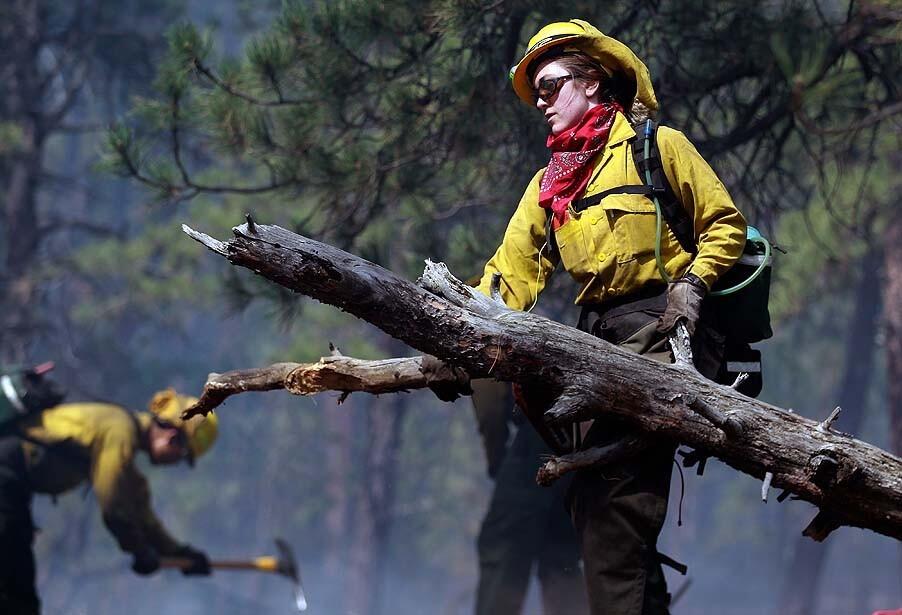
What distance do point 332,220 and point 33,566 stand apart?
7.85 ft

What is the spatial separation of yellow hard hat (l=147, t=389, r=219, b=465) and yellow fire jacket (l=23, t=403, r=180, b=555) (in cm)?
23

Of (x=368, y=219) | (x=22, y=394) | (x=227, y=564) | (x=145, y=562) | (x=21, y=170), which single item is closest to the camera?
(x=368, y=219)

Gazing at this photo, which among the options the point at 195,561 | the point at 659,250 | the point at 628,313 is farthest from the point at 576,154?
the point at 195,561

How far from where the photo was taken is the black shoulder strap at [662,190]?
3150 mm

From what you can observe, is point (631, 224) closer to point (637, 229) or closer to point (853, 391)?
point (637, 229)

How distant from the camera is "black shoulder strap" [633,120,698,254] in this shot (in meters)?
3.15

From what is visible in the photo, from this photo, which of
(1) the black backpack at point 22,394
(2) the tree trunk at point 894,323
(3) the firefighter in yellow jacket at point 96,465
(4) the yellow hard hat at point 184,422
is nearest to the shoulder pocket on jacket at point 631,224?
(3) the firefighter in yellow jacket at point 96,465

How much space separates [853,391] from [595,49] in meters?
14.6

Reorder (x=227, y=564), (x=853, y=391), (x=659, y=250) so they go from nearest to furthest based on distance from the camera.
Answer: (x=659, y=250) < (x=227, y=564) < (x=853, y=391)

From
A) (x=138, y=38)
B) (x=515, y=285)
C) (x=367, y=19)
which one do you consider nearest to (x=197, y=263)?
(x=138, y=38)

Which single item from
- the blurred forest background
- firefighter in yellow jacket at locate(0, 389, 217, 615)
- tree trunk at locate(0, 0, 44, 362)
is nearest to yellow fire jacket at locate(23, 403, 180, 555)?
firefighter in yellow jacket at locate(0, 389, 217, 615)

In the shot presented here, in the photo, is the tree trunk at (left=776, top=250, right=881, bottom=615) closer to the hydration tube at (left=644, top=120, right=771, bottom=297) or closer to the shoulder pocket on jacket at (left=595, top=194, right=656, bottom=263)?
the hydration tube at (left=644, top=120, right=771, bottom=297)

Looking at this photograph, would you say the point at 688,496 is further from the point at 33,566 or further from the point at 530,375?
the point at 530,375

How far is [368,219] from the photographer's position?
Answer: 220 inches
